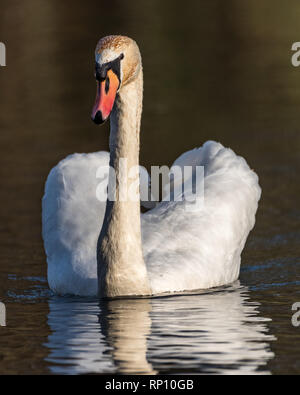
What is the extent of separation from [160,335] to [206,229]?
214 centimetres

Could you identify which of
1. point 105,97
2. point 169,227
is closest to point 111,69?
point 105,97

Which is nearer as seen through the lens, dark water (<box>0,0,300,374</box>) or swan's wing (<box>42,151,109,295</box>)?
dark water (<box>0,0,300,374</box>)

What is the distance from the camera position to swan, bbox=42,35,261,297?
1015 centimetres

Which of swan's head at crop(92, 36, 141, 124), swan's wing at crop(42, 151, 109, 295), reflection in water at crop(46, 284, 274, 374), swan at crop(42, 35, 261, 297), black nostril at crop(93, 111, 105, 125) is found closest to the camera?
reflection in water at crop(46, 284, 274, 374)

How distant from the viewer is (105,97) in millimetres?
9461

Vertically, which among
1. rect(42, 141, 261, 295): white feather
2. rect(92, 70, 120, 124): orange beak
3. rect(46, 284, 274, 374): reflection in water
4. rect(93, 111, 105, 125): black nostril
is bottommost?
rect(46, 284, 274, 374): reflection in water

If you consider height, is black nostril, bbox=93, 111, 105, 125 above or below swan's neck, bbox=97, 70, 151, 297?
above

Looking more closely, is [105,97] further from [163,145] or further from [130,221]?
[163,145]

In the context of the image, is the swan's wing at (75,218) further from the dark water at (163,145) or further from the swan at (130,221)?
the dark water at (163,145)

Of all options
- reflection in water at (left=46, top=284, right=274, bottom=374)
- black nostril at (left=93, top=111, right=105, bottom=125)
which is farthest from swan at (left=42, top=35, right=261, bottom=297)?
reflection in water at (left=46, top=284, right=274, bottom=374)

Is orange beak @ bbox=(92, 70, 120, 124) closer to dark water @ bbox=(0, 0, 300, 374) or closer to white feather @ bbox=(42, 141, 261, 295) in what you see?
dark water @ bbox=(0, 0, 300, 374)

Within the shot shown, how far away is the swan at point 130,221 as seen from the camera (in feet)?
33.3

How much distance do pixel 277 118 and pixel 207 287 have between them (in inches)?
328

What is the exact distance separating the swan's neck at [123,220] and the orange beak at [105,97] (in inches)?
18.6
